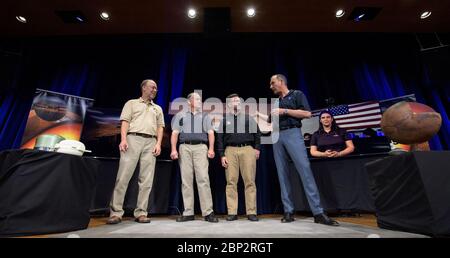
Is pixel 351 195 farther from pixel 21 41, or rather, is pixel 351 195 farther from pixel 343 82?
pixel 21 41

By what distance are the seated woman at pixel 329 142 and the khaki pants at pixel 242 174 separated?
1.23m

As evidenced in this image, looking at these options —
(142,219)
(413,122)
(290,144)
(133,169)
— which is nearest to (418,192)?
(413,122)

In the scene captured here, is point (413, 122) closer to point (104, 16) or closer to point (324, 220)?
point (324, 220)

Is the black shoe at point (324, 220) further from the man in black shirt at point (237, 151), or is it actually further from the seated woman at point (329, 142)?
the seated woman at point (329, 142)

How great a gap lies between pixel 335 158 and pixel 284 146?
1239 millimetres

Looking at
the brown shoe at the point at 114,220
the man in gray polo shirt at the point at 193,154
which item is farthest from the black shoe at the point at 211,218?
the brown shoe at the point at 114,220

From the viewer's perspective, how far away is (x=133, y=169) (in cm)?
260

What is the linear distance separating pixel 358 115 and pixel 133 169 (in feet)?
13.0

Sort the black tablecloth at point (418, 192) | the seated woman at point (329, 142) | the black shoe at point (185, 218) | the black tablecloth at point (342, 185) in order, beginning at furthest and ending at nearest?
the seated woman at point (329, 142) → the black tablecloth at point (342, 185) → the black shoe at point (185, 218) → the black tablecloth at point (418, 192)

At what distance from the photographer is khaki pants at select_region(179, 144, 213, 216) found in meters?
2.73

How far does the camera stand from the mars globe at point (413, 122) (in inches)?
65.9
